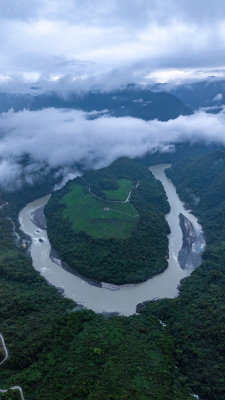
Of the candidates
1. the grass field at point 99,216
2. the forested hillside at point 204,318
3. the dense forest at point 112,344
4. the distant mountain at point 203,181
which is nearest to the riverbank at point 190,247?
the forested hillside at point 204,318

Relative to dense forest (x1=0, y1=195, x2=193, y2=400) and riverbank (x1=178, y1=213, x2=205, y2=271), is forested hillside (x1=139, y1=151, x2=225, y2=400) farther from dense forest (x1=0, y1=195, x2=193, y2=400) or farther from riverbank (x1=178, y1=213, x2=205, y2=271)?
dense forest (x1=0, y1=195, x2=193, y2=400)

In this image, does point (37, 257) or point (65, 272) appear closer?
point (65, 272)

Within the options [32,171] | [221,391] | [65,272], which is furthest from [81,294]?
[32,171]

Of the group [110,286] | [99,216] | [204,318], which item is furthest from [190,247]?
[204,318]

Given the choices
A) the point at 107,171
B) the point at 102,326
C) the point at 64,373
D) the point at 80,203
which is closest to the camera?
the point at 64,373

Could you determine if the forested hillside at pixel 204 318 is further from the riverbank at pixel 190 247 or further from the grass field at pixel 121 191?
the grass field at pixel 121 191

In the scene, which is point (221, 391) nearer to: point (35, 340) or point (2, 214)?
point (35, 340)

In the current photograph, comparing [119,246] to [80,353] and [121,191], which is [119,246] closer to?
[80,353]
